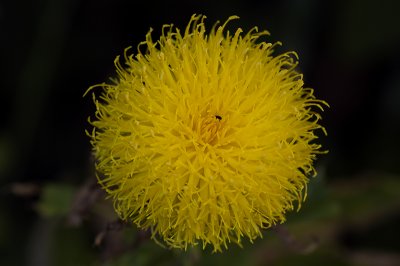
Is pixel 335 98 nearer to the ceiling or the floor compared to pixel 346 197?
nearer to the ceiling

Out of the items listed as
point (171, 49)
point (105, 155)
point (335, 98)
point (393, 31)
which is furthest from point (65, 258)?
point (393, 31)

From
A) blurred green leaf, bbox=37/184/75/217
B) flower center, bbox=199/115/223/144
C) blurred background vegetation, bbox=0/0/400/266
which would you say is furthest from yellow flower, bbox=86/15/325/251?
blurred background vegetation, bbox=0/0/400/266

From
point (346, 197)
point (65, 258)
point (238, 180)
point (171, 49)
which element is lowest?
point (65, 258)

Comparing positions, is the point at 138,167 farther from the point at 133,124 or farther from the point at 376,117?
the point at 376,117

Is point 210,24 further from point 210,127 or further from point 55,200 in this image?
point 210,127

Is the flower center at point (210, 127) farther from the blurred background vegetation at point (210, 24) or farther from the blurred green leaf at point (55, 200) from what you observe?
the blurred background vegetation at point (210, 24)

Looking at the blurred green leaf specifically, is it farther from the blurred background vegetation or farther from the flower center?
the flower center

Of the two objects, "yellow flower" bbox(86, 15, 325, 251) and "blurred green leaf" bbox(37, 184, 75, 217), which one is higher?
"yellow flower" bbox(86, 15, 325, 251)
